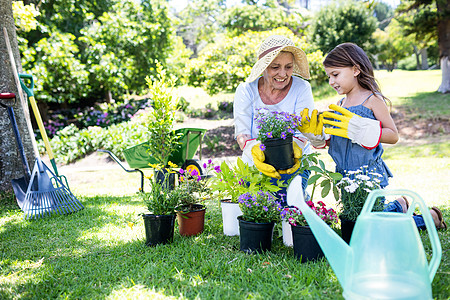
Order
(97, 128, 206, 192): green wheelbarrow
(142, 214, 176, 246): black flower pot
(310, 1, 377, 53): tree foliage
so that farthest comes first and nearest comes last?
(310, 1, 377, 53): tree foliage < (97, 128, 206, 192): green wheelbarrow < (142, 214, 176, 246): black flower pot

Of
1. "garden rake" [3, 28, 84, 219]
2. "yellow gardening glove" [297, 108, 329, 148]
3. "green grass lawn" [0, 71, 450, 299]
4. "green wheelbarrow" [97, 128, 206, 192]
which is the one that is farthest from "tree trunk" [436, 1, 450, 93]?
"garden rake" [3, 28, 84, 219]

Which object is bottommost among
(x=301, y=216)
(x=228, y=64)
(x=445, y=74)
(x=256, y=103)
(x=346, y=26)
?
(x=301, y=216)

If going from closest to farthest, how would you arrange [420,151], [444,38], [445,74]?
[420,151] < [444,38] < [445,74]

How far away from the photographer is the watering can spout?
1354mm

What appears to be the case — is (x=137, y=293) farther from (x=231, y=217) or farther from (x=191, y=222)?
(x=231, y=217)

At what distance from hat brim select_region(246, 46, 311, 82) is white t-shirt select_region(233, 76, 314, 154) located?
85mm

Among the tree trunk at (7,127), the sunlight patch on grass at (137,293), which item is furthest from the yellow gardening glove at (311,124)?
the tree trunk at (7,127)

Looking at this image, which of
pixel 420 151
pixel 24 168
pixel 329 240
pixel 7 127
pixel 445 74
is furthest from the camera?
pixel 445 74

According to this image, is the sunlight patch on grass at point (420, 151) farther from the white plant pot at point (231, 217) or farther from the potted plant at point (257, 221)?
the potted plant at point (257, 221)

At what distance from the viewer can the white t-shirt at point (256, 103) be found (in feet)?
8.82

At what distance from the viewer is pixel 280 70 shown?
256cm

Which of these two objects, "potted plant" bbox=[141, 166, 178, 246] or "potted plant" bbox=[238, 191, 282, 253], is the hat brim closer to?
"potted plant" bbox=[238, 191, 282, 253]

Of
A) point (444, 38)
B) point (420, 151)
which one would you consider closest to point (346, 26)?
point (444, 38)

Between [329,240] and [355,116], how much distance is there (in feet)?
3.21
